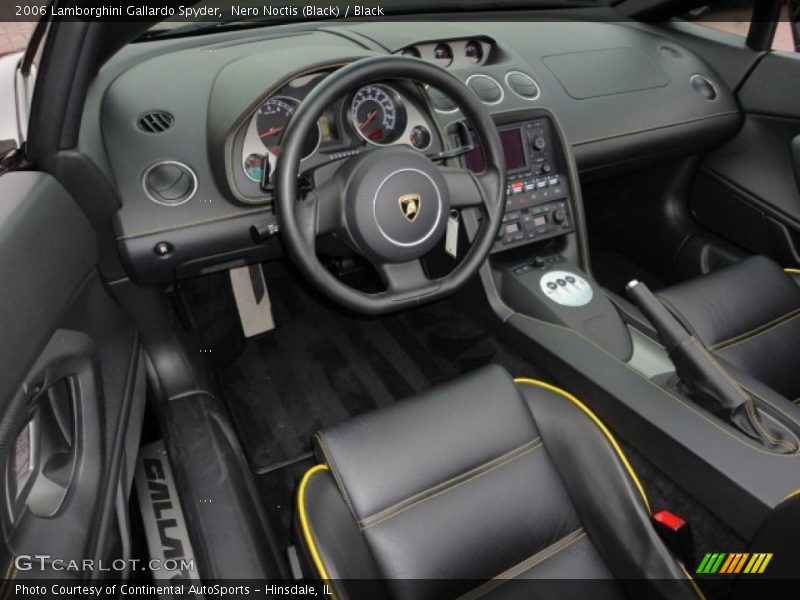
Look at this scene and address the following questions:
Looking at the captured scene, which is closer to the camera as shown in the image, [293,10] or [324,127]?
[324,127]

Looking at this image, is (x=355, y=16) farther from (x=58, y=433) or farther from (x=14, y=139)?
(x=58, y=433)

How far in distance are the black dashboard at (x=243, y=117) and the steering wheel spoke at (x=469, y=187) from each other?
0.26 meters

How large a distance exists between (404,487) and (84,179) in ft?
3.37

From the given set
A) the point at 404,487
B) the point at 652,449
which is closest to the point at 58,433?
A: the point at 404,487

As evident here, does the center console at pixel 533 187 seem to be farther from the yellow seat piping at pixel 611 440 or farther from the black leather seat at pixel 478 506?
the black leather seat at pixel 478 506

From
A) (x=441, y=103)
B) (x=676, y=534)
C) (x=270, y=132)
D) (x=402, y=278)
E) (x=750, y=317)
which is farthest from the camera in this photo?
(x=441, y=103)

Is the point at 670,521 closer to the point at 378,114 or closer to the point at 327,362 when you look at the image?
the point at 378,114

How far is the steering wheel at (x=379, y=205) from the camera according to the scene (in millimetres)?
1257

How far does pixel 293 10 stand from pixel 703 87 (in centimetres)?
164

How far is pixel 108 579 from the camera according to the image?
1279 mm

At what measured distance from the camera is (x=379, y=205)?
1336mm

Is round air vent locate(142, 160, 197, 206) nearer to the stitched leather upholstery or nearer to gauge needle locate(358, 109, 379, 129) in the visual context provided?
gauge needle locate(358, 109, 379, 129)

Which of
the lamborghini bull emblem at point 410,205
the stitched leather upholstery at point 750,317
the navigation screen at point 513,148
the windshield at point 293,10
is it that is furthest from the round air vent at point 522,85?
the lamborghini bull emblem at point 410,205

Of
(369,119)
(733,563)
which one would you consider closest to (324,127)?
(369,119)
